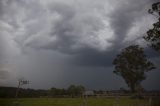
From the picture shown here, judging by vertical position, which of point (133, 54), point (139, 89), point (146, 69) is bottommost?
point (139, 89)

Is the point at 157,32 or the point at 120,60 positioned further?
the point at 120,60

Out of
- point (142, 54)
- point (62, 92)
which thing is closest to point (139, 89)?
point (142, 54)

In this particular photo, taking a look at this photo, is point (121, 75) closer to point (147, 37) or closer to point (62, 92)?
point (147, 37)

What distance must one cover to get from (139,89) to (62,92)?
75.0 m

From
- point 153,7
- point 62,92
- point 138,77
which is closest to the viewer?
point 153,7

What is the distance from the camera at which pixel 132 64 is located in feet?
228

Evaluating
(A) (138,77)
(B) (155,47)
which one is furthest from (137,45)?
(B) (155,47)

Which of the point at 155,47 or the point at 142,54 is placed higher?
the point at 142,54

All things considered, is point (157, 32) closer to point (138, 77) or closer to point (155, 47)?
point (155, 47)

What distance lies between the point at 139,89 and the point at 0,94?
186ft

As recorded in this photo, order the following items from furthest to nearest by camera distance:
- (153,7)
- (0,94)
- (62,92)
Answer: (62,92) → (0,94) → (153,7)

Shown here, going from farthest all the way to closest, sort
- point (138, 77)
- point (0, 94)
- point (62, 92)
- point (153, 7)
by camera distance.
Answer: point (62, 92)
point (0, 94)
point (138, 77)
point (153, 7)

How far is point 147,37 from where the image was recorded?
Answer: 122 ft

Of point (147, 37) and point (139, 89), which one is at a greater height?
point (147, 37)
